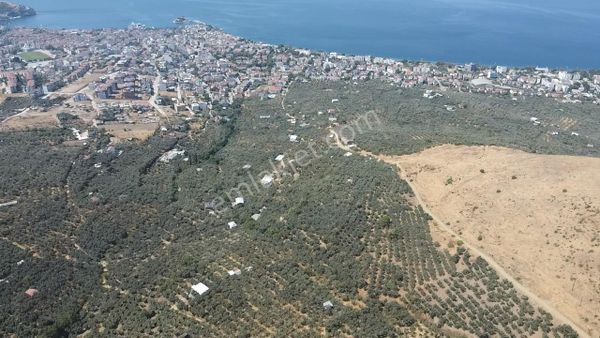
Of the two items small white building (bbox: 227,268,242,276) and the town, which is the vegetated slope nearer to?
small white building (bbox: 227,268,242,276)

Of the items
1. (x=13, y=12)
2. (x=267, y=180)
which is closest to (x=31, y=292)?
(x=267, y=180)

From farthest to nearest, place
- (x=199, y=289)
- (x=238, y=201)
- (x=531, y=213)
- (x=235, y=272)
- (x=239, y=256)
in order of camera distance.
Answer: (x=238, y=201)
(x=239, y=256)
(x=531, y=213)
(x=235, y=272)
(x=199, y=289)

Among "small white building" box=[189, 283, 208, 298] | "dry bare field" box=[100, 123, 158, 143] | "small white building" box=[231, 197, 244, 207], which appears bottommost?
"dry bare field" box=[100, 123, 158, 143]

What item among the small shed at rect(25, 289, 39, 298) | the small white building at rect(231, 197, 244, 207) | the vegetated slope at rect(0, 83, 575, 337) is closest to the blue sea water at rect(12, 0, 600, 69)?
the vegetated slope at rect(0, 83, 575, 337)

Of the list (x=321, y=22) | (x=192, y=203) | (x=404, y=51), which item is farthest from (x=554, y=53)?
(x=192, y=203)

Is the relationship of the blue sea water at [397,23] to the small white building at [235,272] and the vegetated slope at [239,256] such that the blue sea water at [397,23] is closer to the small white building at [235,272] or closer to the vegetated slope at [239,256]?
the vegetated slope at [239,256]

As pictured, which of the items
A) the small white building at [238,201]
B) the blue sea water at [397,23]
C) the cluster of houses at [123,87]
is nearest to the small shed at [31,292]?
the small white building at [238,201]

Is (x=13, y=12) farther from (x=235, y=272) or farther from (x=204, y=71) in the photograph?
(x=235, y=272)
